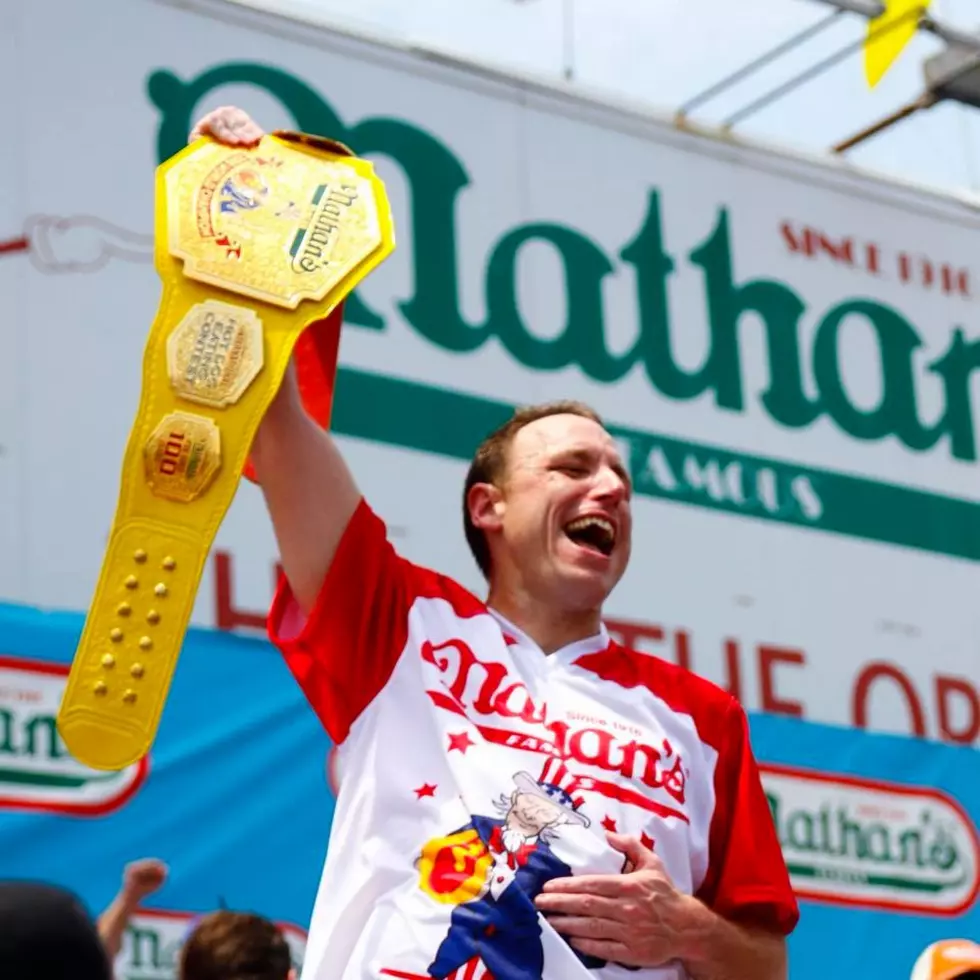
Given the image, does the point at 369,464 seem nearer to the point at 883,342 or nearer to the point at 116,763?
the point at 883,342

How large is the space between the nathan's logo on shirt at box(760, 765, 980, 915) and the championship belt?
3079 millimetres

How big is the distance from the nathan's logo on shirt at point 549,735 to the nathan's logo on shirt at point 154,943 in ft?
6.39

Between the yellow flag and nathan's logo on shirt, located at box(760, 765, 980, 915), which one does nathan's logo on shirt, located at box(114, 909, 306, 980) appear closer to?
nathan's logo on shirt, located at box(760, 765, 980, 915)

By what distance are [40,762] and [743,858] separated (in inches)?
85.5

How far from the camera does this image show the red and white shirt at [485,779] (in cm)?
222

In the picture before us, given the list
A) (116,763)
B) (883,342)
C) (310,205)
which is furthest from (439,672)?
(883,342)

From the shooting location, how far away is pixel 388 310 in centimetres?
530

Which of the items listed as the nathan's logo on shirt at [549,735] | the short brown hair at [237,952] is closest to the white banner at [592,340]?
the short brown hair at [237,952]

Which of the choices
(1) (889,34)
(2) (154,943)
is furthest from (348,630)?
(1) (889,34)

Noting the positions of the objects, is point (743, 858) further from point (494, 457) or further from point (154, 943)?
point (154, 943)

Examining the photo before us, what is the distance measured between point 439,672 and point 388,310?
2993 millimetres

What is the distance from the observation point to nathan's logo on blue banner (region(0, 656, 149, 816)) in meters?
4.20

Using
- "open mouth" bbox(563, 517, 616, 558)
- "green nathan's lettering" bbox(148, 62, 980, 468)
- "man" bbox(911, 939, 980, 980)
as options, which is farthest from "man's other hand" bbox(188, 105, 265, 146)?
"green nathan's lettering" bbox(148, 62, 980, 468)

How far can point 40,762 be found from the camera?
4242mm
